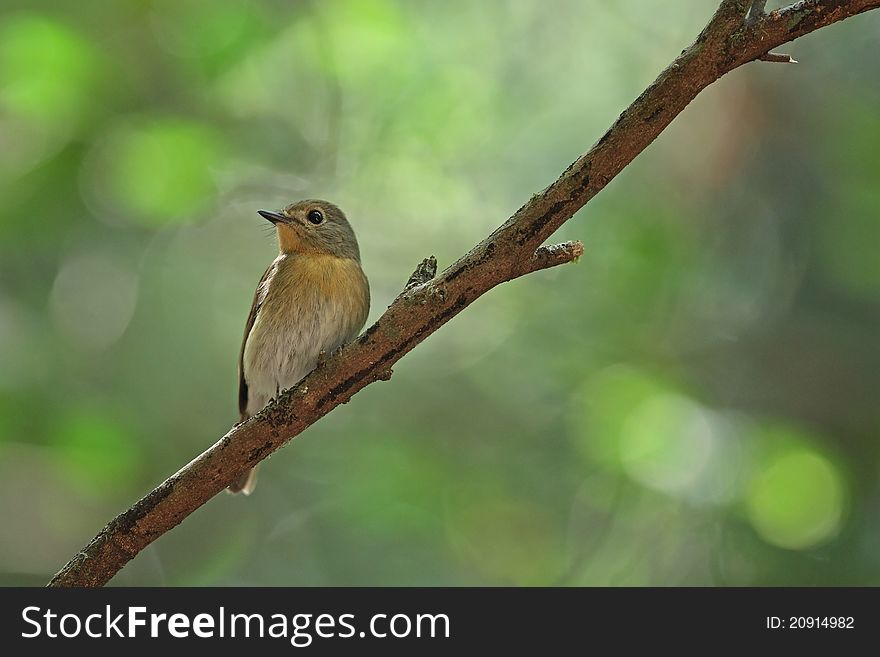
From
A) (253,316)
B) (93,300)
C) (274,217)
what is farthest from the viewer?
(93,300)

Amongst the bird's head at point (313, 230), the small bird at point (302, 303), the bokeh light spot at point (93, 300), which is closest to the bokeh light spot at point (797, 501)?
the small bird at point (302, 303)

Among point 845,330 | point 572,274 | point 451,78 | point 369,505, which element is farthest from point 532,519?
point 451,78

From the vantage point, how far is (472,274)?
2977mm

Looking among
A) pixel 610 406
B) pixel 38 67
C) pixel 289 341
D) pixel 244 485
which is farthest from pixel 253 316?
pixel 610 406

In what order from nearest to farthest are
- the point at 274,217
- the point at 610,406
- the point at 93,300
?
the point at 274,217 → the point at 610,406 → the point at 93,300

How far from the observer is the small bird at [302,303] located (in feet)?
14.8

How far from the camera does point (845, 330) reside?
6102 mm

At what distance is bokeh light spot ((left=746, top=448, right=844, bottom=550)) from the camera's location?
5352mm

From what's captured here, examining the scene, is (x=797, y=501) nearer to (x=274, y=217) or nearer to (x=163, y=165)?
(x=274, y=217)

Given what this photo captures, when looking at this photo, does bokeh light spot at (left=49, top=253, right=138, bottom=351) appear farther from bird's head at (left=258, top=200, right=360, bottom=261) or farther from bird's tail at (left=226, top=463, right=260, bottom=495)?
bird's head at (left=258, top=200, right=360, bottom=261)

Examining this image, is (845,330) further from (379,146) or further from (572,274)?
(379,146)

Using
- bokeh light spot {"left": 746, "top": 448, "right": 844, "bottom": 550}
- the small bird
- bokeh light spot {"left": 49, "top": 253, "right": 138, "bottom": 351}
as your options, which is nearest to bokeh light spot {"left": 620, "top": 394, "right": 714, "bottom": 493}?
bokeh light spot {"left": 746, "top": 448, "right": 844, "bottom": 550}

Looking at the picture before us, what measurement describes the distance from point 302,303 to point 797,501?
9.11ft

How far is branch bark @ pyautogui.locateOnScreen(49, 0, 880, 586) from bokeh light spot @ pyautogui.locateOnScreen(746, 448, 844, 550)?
2.98 meters
